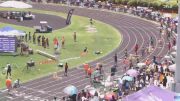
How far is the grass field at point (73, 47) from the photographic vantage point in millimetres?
40531

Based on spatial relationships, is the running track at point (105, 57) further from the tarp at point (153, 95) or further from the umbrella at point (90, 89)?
the tarp at point (153, 95)

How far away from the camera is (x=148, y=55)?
48469 mm

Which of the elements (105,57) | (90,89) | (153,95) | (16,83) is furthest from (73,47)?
(153,95)

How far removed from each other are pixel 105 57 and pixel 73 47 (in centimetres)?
491

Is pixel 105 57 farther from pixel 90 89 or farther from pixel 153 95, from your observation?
pixel 153 95

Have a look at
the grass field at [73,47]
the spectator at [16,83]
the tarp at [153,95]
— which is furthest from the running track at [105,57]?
the tarp at [153,95]

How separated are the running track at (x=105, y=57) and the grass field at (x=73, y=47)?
1053mm

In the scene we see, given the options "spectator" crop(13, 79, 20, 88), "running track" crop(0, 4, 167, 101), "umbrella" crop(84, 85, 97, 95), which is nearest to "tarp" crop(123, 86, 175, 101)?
"umbrella" crop(84, 85, 97, 95)

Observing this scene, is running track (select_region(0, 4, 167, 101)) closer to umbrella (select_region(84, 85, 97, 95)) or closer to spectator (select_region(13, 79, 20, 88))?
spectator (select_region(13, 79, 20, 88))

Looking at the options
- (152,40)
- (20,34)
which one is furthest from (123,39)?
(20,34)

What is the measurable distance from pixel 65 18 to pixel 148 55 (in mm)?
24091

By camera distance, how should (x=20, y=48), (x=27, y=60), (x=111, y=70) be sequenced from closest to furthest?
(x=111, y=70), (x=27, y=60), (x=20, y=48)

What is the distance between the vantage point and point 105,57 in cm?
4731

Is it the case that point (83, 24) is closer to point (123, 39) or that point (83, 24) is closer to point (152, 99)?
point (123, 39)
